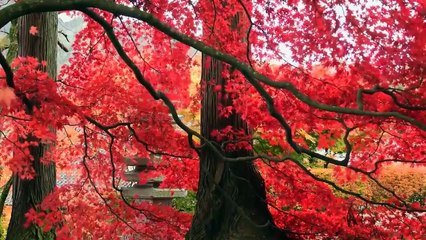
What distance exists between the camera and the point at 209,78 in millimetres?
6477

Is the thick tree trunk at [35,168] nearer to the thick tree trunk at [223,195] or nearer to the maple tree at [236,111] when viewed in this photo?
the maple tree at [236,111]

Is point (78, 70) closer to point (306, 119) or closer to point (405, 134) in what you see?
point (306, 119)

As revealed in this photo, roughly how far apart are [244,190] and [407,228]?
89.1 inches

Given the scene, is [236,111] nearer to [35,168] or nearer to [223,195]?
[223,195]

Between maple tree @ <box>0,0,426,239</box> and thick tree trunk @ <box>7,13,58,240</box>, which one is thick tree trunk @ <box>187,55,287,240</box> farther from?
thick tree trunk @ <box>7,13,58,240</box>

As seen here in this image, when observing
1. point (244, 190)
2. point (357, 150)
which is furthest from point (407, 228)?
point (244, 190)

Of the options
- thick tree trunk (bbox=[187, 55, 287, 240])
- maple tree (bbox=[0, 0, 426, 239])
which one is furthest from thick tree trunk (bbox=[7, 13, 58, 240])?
thick tree trunk (bbox=[187, 55, 287, 240])

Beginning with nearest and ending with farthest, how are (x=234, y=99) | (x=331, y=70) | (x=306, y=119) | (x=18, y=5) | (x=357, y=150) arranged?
(x=18, y=5)
(x=306, y=119)
(x=234, y=99)
(x=331, y=70)
(x=357, y=150)

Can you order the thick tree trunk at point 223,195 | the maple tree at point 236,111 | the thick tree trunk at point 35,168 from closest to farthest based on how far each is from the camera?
the maple tree at point 236,111 < the thick tree trunk at point 223,195 < the thick tree trunk at point 35,168

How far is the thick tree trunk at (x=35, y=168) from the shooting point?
666 centimetres

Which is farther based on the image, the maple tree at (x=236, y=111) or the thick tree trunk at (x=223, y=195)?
the thick tree trunk at (x=223, y=195)

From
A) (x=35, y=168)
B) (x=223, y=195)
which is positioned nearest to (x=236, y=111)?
(x=223, y=195)

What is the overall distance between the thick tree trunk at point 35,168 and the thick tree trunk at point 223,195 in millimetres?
2231

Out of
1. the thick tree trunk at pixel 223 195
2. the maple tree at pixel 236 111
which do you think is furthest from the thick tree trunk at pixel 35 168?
the thick tree trunk at pixel 223 195
